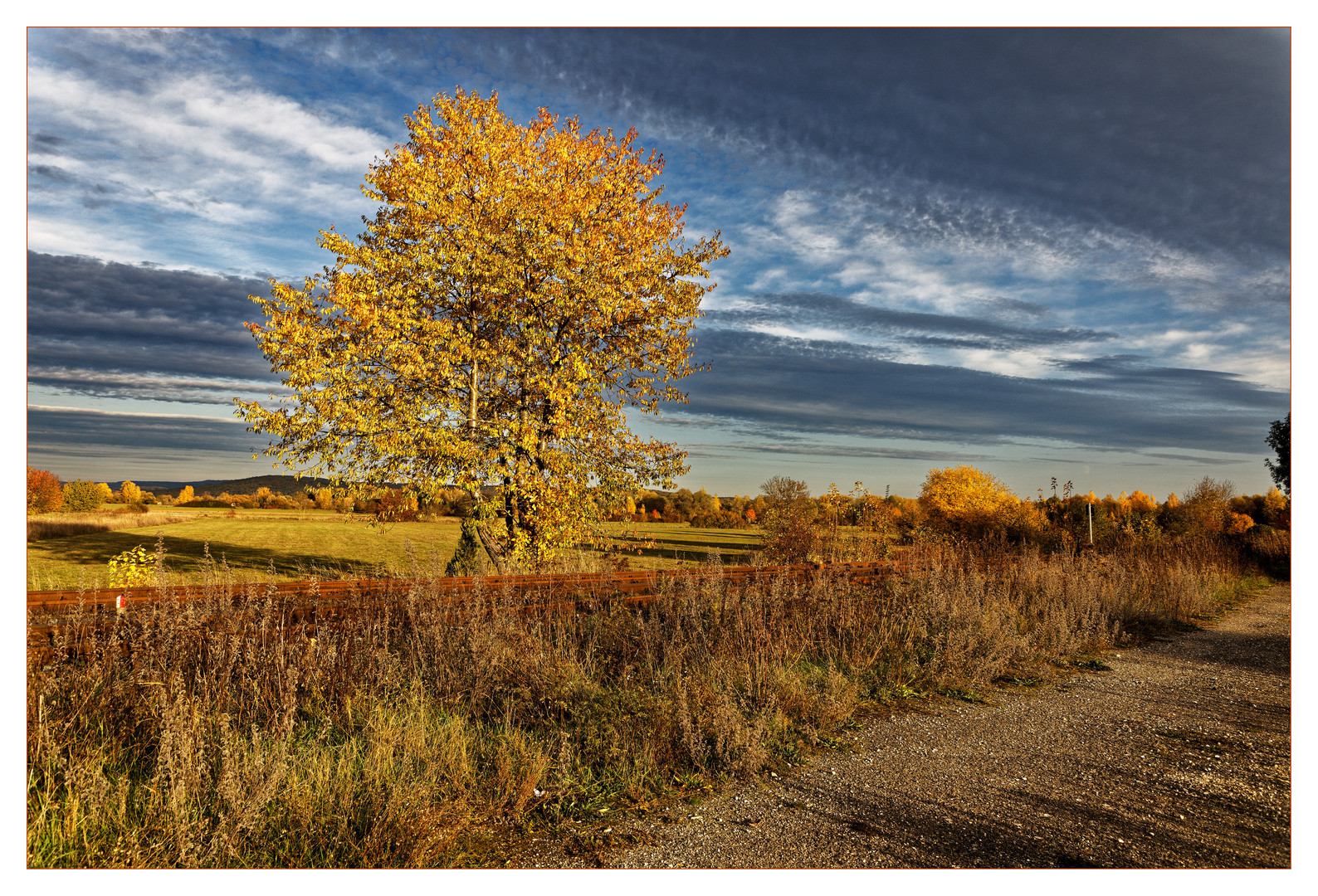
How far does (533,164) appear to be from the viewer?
49.1 ft

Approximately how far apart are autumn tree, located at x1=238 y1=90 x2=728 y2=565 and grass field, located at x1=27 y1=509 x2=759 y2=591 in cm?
168

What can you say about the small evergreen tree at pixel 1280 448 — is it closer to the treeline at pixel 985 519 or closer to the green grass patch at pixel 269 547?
the treeline at pixel 985 519

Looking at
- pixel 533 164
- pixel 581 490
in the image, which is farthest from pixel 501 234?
pixel 581 490

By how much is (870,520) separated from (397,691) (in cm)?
1639

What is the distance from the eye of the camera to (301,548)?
22.5 m

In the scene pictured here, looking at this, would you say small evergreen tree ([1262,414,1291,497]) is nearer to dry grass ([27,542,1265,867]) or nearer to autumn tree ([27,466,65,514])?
dry grass ([27,542,1265,867])

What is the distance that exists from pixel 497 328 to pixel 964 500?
31454 millimetres

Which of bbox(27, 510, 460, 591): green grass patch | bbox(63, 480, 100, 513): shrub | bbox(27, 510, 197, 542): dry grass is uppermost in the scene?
bbox(63, 480, 100, 513): shrub

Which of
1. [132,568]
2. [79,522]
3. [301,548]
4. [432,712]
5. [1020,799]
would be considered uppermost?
[79,522]

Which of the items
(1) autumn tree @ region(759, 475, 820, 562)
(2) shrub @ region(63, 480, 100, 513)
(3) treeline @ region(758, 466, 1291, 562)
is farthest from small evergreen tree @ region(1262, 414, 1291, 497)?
(2) shrub @ region(63, 480, 100, 513)

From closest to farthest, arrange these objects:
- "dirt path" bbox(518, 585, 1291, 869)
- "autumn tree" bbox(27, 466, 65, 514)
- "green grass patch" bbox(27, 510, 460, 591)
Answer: "dirt path" bbox(518, 585, 1291, 869), "autumn tree" bbox(27, 466, 65, 514), "green grass patch" bbox(27, 510, 460, 591)

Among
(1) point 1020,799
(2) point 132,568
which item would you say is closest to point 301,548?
(2) point 132,568

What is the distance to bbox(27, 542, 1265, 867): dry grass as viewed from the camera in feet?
12.1

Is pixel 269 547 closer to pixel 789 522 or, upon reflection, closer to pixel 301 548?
pixel 301 548
